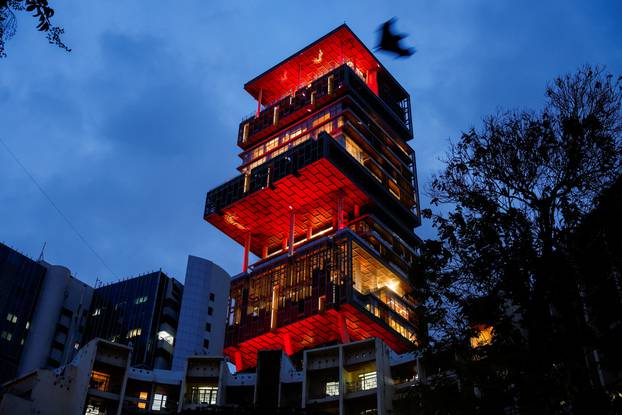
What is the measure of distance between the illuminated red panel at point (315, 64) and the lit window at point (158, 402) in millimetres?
66092

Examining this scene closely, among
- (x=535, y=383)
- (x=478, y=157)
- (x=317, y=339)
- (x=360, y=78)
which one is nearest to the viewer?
(x=535, y=383)

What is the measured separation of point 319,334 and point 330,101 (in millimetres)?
40053

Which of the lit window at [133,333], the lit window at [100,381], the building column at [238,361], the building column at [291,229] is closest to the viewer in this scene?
the lit window at [100,381]

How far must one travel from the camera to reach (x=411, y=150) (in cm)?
12056

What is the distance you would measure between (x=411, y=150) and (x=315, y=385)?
2475 inches

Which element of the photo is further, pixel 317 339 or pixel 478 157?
pixel 317 339

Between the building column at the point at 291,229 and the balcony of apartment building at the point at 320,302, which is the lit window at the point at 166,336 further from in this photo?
the building column at the point at 291,229

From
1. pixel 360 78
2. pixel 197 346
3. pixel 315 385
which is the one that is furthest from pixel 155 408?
pixel 360 78

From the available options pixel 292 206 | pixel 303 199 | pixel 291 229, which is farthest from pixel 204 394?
pixel 303 199

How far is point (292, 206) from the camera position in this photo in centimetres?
10150

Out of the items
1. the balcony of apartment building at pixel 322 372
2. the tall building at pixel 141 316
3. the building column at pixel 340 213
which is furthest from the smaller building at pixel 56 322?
the balcony of apartment building at pixel 322 372

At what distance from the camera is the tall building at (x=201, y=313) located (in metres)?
106

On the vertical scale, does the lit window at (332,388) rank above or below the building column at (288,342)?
below

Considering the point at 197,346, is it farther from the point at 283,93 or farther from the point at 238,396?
the point at 283,93
